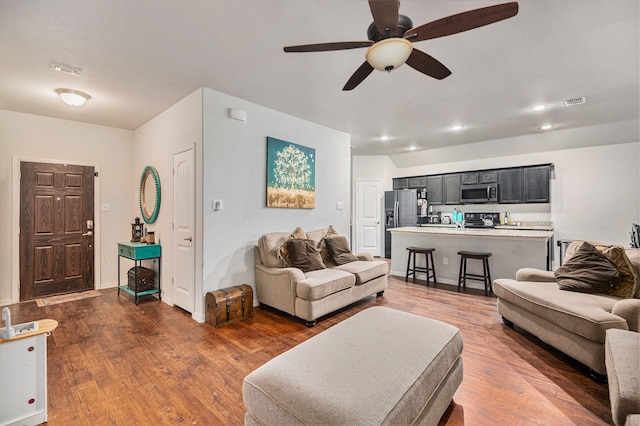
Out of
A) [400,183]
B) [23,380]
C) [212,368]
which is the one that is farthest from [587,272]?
[400,183]

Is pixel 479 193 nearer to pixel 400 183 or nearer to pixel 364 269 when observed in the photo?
pixel 400 183

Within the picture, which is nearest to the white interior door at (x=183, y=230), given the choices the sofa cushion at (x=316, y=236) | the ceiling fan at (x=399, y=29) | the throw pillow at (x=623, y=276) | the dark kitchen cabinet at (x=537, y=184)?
the sofa cushion at (x=316, y=236)

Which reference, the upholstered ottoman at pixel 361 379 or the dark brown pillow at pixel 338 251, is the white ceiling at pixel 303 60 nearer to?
the dark brown pillow at pixel 338 251

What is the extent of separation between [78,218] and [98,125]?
1582 mm

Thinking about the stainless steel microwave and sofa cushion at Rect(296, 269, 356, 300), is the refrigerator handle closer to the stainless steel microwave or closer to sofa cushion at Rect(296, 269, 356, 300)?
the stainless steel microwave

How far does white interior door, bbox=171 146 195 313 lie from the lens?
3.56 m

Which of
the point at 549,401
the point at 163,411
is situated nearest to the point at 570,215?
the point at 549,401

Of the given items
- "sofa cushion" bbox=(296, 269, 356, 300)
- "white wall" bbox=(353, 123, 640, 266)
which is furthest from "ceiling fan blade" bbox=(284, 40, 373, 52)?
"white wall" bbox=(353, 123, 640, 266)

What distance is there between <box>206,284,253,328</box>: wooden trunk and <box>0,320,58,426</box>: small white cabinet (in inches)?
60.1

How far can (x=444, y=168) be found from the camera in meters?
7.46

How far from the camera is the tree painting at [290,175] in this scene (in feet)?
13.5

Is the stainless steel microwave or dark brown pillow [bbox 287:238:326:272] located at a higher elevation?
the stainless steel microwave

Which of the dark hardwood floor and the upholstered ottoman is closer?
the upholstered ottoman

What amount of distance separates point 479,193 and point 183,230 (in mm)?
6237
